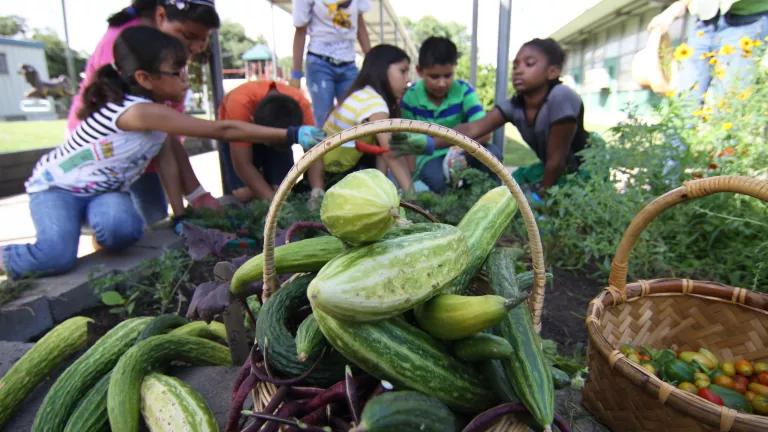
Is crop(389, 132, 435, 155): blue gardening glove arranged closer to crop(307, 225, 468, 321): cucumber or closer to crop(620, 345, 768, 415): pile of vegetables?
crop(620, 345, 768, 415): pile of vegetables

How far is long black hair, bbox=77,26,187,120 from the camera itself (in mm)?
2832

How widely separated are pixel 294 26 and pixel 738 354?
14.5 ft

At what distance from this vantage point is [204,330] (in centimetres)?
177

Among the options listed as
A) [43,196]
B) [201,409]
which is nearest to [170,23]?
[43,196]

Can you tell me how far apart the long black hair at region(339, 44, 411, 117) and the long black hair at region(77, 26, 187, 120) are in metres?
1.47

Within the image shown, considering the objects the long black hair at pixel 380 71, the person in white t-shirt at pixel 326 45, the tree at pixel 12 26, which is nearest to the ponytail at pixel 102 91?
the long black hair at pixel 380 71

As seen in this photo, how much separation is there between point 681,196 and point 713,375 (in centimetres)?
68

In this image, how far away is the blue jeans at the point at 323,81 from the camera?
15.5 feet

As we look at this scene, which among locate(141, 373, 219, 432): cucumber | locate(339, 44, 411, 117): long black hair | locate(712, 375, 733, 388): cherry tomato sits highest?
locate(339, 44, 411, 117): long black hair

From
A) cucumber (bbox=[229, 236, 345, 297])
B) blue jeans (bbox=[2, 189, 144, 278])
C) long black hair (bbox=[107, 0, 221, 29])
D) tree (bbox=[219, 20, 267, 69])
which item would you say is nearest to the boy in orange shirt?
long black hair (bbox=[107, 0, 221, 29])

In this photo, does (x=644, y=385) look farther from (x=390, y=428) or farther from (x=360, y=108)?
(x=360, y=108)

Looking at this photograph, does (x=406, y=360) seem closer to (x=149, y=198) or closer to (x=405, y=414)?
(x=405, y=414)

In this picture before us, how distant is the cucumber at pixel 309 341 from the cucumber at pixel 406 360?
76 millimetres

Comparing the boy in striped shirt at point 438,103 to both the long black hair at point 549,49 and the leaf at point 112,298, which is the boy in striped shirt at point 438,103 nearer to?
the long black hair at point 549,49
